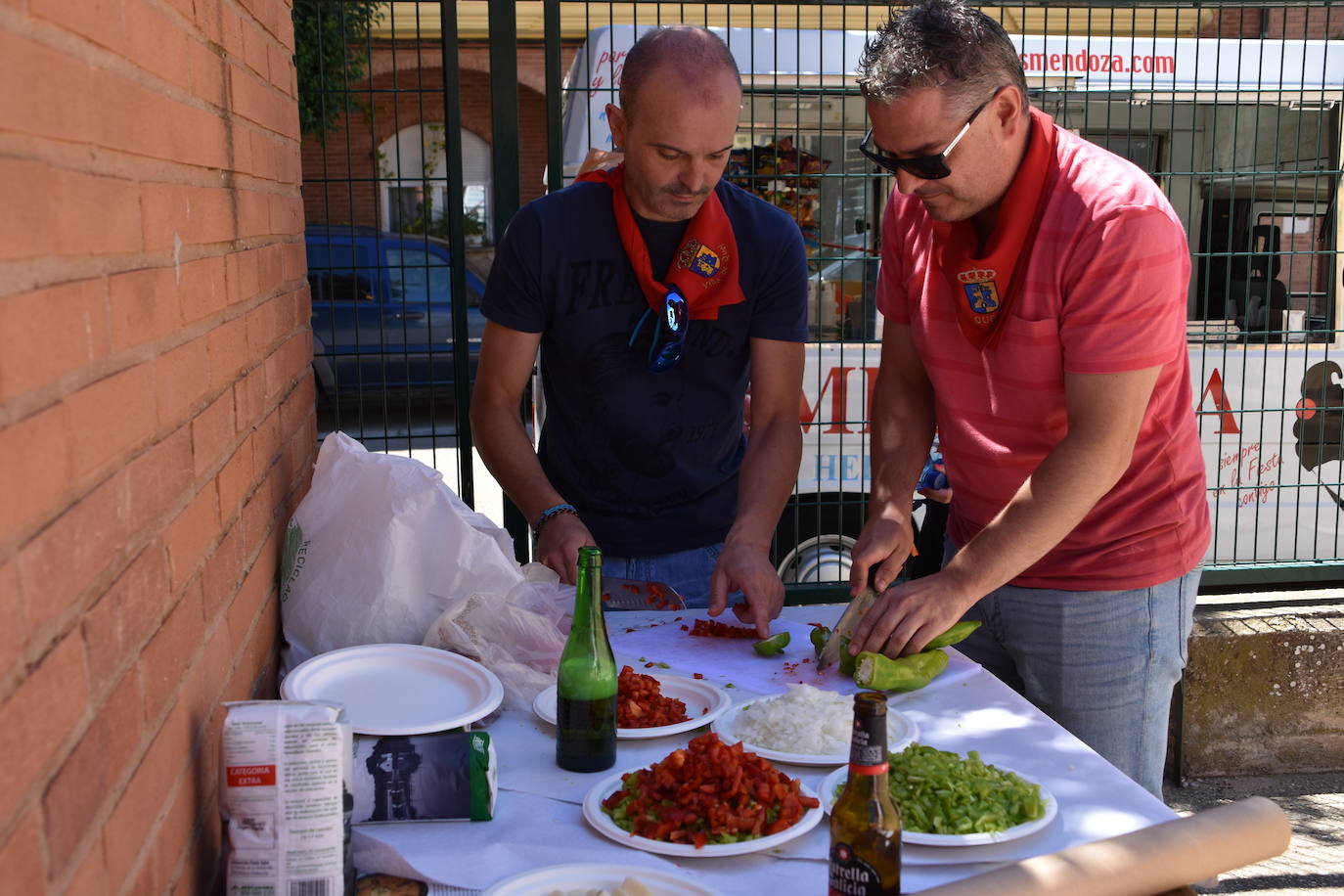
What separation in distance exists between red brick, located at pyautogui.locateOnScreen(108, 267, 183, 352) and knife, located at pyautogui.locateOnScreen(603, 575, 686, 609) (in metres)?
1.59

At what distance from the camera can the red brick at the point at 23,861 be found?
0.90m

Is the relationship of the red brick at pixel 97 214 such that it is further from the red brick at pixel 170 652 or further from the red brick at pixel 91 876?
the red brick at pixel 91 876

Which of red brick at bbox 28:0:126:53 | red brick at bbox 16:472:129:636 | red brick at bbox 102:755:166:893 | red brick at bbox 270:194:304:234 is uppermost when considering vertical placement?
red brick at bbox 28:0:126:53

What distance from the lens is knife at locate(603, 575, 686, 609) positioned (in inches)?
116

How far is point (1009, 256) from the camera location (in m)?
2.46

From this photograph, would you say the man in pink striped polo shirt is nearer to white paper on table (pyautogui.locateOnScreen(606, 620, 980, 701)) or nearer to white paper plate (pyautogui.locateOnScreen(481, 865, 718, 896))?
white paper on table (pyautogui.locateOnScreen(606, 620, 980, 701))

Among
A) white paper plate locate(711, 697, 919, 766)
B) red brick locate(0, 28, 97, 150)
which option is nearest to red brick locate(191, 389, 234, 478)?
red brick locate(0, 28, 97, 150)

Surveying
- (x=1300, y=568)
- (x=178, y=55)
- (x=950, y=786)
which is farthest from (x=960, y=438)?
(x=1300, y=568)

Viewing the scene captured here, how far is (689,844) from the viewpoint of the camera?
1.66 m

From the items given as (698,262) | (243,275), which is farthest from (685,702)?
(698,262)

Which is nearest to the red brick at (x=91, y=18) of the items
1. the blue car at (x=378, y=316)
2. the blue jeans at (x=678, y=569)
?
the blue jeans at (x=678, y=569)

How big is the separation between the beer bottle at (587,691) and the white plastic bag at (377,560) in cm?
51

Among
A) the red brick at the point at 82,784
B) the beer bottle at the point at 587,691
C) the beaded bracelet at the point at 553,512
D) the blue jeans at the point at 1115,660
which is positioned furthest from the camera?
the beaded bracelet at the point at 553,512

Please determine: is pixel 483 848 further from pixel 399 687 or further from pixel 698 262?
pixel 698 262
